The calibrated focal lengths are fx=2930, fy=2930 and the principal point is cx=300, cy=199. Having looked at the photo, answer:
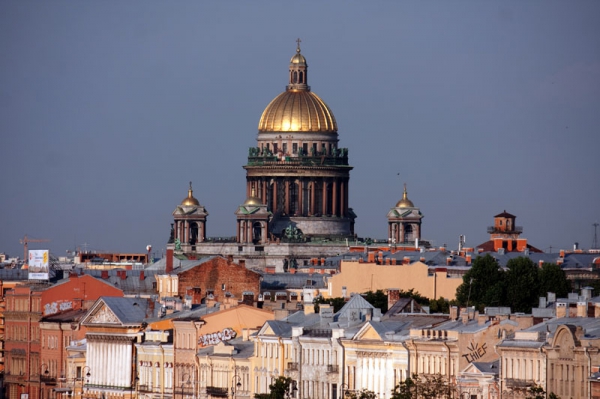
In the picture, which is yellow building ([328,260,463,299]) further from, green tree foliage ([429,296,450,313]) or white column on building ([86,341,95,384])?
white column on building ([86,341,95,384])

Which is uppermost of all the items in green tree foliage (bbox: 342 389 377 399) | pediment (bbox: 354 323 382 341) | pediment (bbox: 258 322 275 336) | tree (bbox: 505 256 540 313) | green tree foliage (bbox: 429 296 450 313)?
tree (bbox: 505 256 540 313)

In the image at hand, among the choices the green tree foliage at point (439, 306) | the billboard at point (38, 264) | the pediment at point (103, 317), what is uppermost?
the billboard at point (38, 264)

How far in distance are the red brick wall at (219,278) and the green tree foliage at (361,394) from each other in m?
48.9

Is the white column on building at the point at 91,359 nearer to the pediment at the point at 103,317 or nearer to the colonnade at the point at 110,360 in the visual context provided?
the colonnade at the point at 110,360

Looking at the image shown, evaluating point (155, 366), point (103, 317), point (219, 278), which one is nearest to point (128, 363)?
point (155, 366)

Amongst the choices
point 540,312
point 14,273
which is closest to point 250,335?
point 540,312

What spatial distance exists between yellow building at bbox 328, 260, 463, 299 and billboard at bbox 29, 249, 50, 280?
16.7m

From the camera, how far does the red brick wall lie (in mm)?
161750

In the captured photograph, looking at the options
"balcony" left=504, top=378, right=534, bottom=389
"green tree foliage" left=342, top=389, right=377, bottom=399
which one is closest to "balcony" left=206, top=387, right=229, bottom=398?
"green tree foliage" left=342, top=389, right=377, bottom=399

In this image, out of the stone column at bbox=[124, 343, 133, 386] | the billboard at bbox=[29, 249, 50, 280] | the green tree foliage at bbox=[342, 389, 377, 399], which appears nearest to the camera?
the green tree foliage at bbox=[342, 389, 377, 399]

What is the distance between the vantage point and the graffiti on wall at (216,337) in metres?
128

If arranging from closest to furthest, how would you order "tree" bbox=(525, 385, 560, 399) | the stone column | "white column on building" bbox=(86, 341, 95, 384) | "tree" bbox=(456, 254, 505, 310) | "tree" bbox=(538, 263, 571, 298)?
"tree" bbox=(525, 385, 560, 399)
the stone column
"white column on building" bbox=(86, 341, 95, 384)
"tree" bbox=(456, 254, 505, 310)
"tree" bbox=(538, 263, 571, 298)

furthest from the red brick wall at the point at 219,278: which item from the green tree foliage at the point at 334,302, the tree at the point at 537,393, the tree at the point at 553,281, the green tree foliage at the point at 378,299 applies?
the tree at the point at 537,393

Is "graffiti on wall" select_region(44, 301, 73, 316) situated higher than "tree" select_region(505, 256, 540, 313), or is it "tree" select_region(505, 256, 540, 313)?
"tree" select_region(505, 256, 540, 313)
